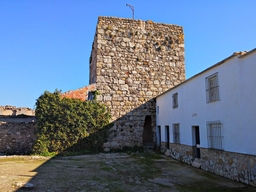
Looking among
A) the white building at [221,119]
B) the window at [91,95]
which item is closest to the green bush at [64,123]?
the window at [91,95]

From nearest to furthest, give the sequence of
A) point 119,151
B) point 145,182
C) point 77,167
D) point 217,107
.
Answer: point 145,182, point 217,107, point 77,167, point 119,151

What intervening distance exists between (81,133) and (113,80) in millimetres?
4121

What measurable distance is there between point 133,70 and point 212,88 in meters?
7.75

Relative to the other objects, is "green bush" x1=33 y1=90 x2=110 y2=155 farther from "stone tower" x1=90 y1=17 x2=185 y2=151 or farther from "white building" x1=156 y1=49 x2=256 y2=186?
"white building" x1=156 y1=49 x2=256 y2=186

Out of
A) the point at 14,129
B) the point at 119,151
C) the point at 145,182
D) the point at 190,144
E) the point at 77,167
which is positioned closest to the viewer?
the point at 145,182

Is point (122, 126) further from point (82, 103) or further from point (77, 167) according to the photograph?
point (77, 167)

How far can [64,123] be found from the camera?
1392 cm

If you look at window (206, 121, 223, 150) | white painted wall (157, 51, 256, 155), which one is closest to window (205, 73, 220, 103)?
white painted wall (157, 51, 256, 155)

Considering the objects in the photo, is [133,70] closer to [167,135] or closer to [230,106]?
[167,135]

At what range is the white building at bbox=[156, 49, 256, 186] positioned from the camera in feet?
22.6

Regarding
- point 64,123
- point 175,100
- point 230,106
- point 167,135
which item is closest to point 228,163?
point 230,106

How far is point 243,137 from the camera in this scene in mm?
7078

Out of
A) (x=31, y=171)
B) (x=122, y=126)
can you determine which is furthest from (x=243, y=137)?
(x=122, y=126)

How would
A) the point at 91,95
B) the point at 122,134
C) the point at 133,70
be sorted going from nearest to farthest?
1. the point at 91,95
2. the point at 122,134
3. the point at 133,70
